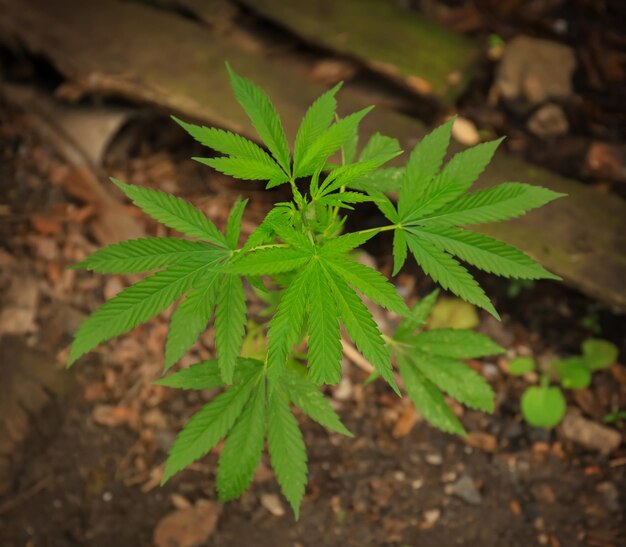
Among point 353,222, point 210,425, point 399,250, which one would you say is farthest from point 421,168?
point 353,222

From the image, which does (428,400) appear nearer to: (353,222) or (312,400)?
(312,400)

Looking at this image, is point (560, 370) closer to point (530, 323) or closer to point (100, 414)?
point (530, 323)

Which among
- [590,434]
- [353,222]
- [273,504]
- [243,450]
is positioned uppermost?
Result: [243,450]

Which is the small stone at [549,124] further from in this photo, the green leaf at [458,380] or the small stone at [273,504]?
the small stone at [273,504]

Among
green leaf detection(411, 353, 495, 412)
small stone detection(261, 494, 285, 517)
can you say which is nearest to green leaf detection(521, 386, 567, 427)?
green leaf detection(411, 353, 495, 412)

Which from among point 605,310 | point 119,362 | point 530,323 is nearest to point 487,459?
point 530,323

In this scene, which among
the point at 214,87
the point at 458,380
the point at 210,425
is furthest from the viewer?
the point at 214,87
